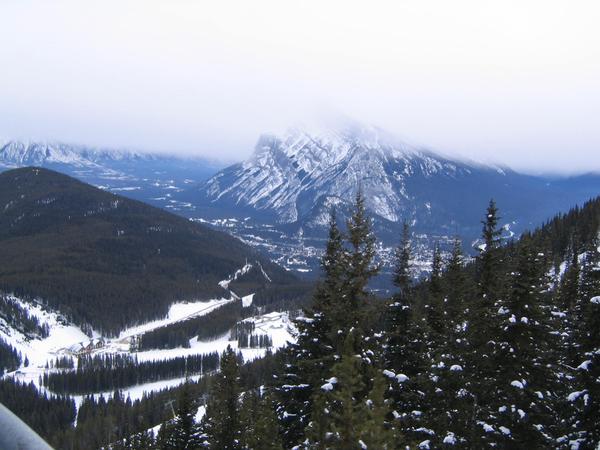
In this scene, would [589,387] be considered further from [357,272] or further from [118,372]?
[118,372]

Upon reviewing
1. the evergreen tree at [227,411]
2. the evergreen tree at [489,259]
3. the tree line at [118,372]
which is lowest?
the tree line at [118,372]

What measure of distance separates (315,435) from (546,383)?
11933 mm

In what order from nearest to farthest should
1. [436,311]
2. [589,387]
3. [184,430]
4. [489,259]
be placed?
1. [589,387]
2. [489,259]
3. [436,311]
4. [184,430]

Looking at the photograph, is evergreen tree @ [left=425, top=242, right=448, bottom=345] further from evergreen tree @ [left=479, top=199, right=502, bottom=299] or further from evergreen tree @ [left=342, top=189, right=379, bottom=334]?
evergreen tree @ [left=342, top=189, right=379, bottom=334]

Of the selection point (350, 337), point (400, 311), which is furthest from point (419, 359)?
point (350, 337)

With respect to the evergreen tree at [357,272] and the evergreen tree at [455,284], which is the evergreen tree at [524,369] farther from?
the evergreen tree at [455,284]

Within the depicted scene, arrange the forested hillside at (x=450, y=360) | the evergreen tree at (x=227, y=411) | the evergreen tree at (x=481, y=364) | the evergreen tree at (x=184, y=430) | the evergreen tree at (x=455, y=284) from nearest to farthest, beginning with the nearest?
the forested hillside at (x=450, y=360) < the evergreen tree at (x=481, y=364) < the evergreen tree at (x=455, y=284) < the evergreen tree at (x=227, y=411) < the evergreen tree at (x=184, y=430)

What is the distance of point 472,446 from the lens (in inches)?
767

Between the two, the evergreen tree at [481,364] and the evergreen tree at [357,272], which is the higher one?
the evergreen tree at [357,272]

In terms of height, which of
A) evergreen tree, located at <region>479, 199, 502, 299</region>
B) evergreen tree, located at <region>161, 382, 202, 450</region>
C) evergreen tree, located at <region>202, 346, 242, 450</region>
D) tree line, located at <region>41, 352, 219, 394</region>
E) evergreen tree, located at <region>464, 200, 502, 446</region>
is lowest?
tree line, located at <region>41, 352, 219, 394</region>

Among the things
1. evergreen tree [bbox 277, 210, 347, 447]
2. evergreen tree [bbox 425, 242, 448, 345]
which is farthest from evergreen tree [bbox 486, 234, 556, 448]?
evergreen tree [bbox 277, 210, 347, 447]

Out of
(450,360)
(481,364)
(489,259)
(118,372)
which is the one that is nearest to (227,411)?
(450,360)

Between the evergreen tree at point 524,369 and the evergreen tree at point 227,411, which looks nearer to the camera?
the evergreen tree at point 524,369

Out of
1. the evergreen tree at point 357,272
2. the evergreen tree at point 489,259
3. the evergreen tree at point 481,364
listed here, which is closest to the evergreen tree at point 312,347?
the evergreen tree at point 357,272
